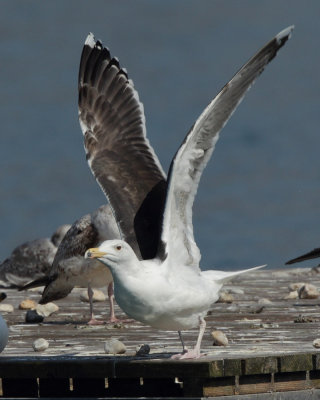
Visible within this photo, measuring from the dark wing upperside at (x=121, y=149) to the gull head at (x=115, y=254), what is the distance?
63 centimetres

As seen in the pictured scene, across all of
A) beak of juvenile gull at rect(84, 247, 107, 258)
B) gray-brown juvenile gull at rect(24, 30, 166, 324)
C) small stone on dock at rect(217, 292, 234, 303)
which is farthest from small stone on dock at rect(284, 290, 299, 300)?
beak of juvenile gull at rect(84, 247, 107, 258)

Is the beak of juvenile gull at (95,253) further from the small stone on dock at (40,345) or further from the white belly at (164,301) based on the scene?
the small stone on dock at (40,345)

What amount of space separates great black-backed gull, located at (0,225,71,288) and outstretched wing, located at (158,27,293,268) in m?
10.2

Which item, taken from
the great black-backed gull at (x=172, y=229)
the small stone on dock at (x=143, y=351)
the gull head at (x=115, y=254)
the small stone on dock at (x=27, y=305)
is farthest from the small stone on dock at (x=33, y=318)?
the gull head at (x=115, y=254)

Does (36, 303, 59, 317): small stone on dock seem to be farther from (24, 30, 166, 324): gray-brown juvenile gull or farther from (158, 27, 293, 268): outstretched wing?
(158, 27, 293, 268): outstretched wing

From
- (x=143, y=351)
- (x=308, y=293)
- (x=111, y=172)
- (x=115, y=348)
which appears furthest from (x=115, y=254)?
(x=308, y=293)

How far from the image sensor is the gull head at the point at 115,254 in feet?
27.0

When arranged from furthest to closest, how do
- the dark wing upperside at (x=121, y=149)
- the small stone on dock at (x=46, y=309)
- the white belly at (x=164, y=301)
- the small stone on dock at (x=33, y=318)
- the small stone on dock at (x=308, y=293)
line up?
the small stone on dock at (x=308, y=293)
the small stone on dock at (x=46, y=309)
the small stone on dock at (x=33, y=318)
the dark wing upperside at (x=121, y=149)
the white belly at (x=164, y=301)

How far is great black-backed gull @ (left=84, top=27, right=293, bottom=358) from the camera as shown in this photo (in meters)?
8.26

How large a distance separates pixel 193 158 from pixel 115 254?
1069 millimetres

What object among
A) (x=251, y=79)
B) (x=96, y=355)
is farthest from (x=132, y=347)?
(x=251, y=79)

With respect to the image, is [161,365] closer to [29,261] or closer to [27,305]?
[27,305]

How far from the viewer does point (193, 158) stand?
8.90m

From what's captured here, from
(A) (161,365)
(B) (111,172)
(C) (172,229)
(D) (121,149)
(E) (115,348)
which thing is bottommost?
(A) (161,365)
